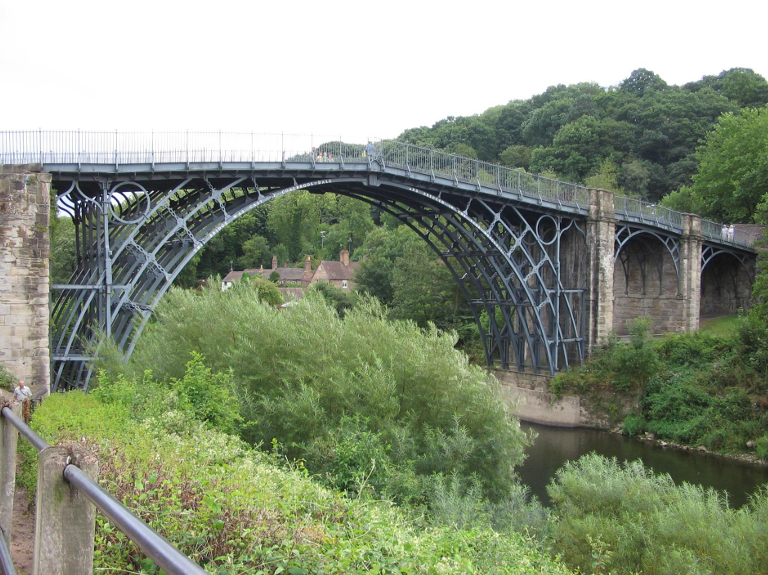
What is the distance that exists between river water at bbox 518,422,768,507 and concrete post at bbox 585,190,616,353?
439 cm

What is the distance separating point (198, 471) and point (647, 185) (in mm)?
56106

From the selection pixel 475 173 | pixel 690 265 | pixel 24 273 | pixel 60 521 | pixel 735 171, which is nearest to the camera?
pixel 60 521

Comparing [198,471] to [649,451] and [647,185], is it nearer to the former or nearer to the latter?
[649,451]

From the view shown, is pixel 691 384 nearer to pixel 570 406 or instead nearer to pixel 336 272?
pixel 570 406

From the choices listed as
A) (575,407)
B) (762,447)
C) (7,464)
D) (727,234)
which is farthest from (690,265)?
(7,464)

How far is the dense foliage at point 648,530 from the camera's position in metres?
10.9

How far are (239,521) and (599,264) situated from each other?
2637cm

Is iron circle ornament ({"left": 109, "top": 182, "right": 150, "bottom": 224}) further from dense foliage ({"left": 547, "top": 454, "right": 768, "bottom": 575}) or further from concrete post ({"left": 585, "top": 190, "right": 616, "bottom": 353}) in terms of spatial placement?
concrete post ({"left": 585, "top": 190, "right": 616, "bottom": 353})

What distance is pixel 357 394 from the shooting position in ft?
41.7

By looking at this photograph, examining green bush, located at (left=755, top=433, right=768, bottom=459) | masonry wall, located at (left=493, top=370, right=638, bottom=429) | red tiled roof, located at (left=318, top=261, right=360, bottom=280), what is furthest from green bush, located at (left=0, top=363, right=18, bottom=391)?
red tiled roof, located at (left=318, top=261, right=360, bottom=280)

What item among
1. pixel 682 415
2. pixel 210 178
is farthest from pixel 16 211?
pixel 682 415

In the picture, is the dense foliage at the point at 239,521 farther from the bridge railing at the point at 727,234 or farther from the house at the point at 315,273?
the house at the point at 315,273

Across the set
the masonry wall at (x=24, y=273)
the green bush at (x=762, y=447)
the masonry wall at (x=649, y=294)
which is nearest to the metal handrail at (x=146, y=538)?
the masonry wall at (x=24, y=273)

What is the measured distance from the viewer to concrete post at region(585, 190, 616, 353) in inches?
1139
